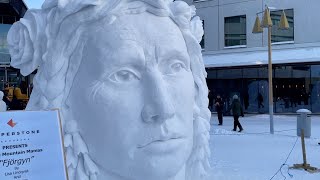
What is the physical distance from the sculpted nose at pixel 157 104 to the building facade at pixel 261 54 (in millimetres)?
17284

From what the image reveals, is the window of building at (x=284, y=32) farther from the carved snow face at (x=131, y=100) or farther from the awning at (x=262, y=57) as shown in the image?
the carved snow face at (x=131, y=100)

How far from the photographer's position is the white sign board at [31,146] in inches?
85.7

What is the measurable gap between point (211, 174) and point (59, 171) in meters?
5.11

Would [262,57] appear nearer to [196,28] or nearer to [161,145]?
[196,28]

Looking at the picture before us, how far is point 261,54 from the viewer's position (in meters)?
21.4

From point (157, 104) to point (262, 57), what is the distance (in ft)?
61.0

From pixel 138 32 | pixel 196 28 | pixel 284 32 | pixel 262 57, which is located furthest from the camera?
pixel 284 32

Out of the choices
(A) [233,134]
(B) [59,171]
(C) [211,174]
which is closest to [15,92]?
(A) [233,134]

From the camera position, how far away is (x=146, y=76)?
3.04 m

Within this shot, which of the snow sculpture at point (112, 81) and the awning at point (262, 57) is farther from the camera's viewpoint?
the awning at point (262, 57)

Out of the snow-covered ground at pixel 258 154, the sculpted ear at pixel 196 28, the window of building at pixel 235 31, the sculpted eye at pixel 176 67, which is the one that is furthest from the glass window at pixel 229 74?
the sculpted eye at pixel 176 67

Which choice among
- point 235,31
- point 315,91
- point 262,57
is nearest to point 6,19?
point 235,31

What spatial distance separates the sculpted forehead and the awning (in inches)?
663

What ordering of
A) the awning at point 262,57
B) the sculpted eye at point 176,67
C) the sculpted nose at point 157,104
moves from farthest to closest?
the awning at point 262,57, the sculpted eye at point 176,67, the sculpted nose at point 157,104
